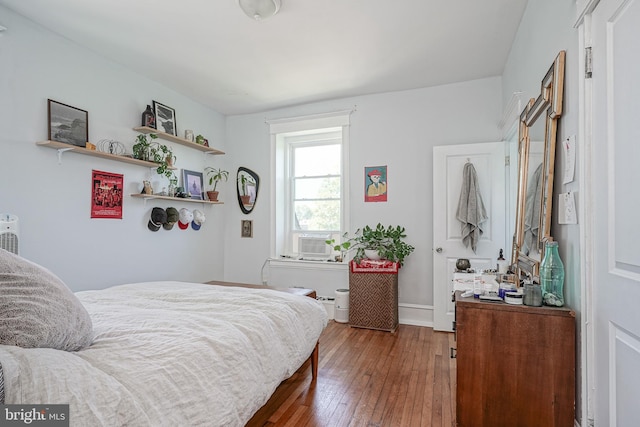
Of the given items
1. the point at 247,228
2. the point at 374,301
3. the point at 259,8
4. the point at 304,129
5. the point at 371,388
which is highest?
the point at 259,8

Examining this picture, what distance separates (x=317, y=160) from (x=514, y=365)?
11.3 feet

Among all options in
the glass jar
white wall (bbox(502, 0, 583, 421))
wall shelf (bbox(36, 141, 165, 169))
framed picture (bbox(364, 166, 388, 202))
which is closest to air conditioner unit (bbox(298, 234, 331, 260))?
framed picture (bbox(364, 166, 388, 202))

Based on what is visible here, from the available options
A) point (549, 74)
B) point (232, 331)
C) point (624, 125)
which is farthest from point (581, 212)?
point (232, 331)

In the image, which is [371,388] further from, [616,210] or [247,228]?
[247,228]

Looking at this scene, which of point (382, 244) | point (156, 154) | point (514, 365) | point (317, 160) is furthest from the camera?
point (317, 160)

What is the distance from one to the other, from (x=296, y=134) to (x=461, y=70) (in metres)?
2.17

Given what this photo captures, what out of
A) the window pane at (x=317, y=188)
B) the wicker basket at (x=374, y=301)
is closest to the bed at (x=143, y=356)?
the wicker basket at (x=374, y=301)

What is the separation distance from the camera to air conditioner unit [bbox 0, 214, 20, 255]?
89.0 inches

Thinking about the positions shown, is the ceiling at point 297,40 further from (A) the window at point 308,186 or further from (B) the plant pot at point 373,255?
(B) the plant pot at point 373,255

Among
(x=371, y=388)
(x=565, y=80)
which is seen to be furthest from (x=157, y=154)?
(x=565, y=80)

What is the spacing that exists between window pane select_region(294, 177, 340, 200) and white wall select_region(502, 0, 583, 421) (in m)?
2.47

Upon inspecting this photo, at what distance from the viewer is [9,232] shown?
230 cm

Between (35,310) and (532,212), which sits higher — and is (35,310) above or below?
below

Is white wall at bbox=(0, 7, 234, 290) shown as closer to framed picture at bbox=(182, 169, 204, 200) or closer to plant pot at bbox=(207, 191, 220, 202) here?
framed picture at bbox=(182, 169, 204, 200)
